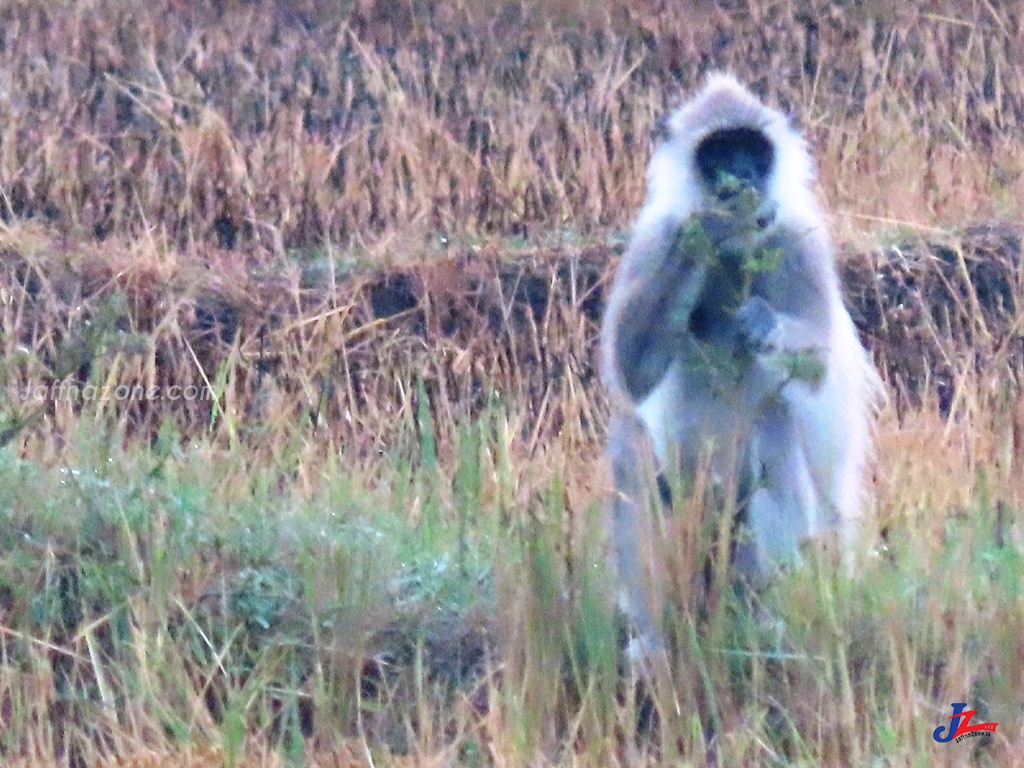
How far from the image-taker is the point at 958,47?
831cm

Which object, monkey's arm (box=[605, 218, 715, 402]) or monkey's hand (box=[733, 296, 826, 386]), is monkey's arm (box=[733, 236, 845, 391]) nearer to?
monkey's hand (box=[733, 296, 826, 386])

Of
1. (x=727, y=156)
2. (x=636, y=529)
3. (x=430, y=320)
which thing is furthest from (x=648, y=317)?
(x=430, y=320)

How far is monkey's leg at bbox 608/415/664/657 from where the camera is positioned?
3.21m

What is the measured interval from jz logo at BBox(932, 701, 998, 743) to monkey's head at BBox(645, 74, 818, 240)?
5.51 feet

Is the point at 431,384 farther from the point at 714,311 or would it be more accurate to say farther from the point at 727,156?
the point at 714,311

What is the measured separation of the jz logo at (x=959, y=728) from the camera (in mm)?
2939

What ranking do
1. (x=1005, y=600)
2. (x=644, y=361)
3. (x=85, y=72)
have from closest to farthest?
1. (x=1005, y=600)
2. (x=644, y=361)
3. (x=85, y=72)

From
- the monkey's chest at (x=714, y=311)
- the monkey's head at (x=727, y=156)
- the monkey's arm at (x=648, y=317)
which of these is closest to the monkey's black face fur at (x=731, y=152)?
the monkey's head at (x=727, y=156)

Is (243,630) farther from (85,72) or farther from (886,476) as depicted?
(85,72)

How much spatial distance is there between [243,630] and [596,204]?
4.01 meters

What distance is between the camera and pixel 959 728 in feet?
9.73

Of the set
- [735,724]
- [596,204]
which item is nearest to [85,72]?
[596,204]

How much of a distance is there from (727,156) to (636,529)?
4.61 ft

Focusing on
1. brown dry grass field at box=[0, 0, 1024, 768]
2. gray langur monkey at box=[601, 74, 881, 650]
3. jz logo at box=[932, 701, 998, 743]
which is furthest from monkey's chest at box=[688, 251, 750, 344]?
jz logo at box=[932, 701, 998, 743]
